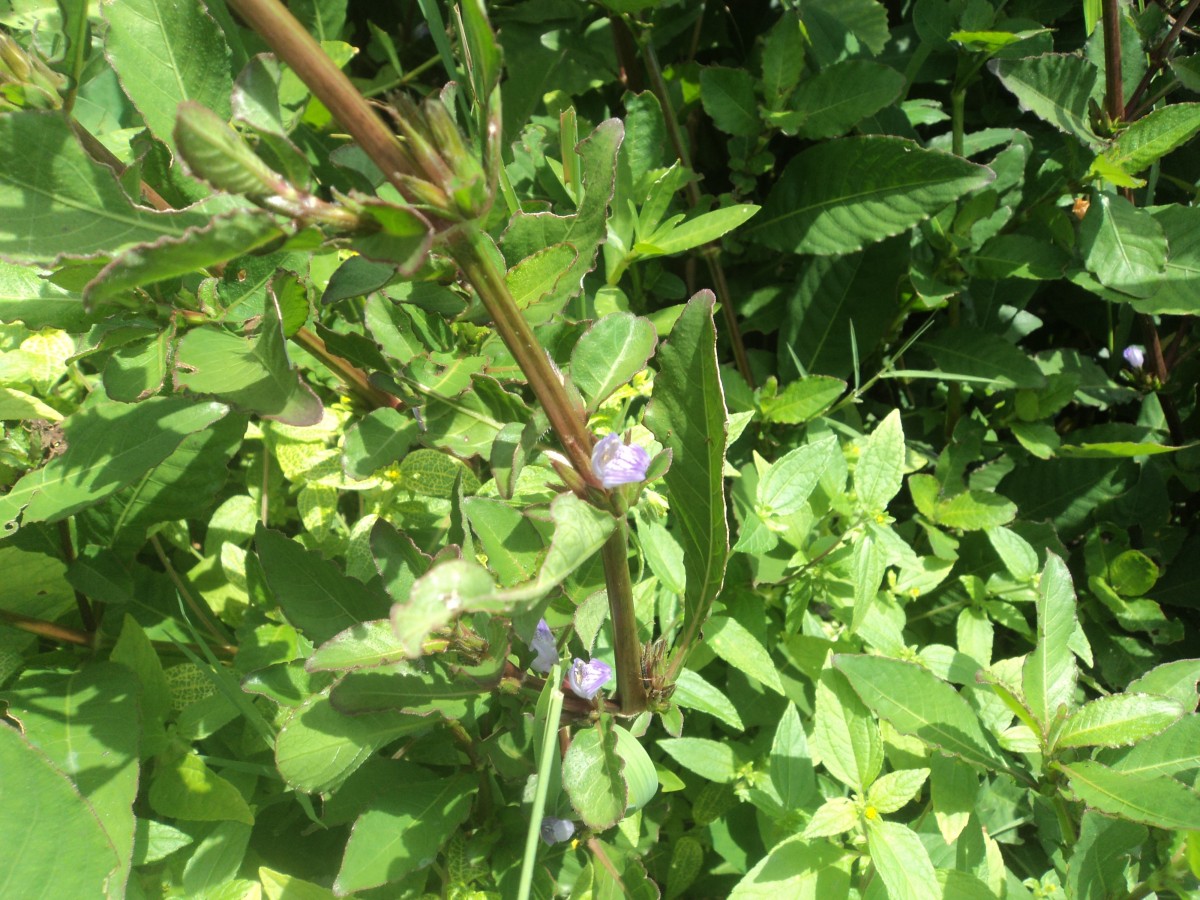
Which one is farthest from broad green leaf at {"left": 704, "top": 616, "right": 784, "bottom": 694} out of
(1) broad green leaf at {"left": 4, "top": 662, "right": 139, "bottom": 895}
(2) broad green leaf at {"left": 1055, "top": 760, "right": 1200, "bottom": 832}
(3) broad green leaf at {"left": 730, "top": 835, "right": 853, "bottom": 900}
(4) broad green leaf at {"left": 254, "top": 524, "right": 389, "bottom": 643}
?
(1) broad green leaf at {"left": 4, "top": 662, "right": 139, "bottom": 895}

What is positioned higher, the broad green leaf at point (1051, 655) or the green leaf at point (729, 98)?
the green leaf at point (729, 98)

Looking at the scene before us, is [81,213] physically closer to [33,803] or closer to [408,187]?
[408,187]

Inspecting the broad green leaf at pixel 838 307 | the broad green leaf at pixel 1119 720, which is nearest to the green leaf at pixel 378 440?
the broad green leaf at pixel 838 307

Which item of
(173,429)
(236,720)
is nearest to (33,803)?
(236,720)

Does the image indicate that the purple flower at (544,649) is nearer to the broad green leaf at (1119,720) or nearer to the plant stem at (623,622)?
the plant stem at (623,622)

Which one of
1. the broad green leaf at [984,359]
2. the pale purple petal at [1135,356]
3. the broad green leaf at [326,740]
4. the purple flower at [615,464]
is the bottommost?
the pale purple petal at [1135,356]
